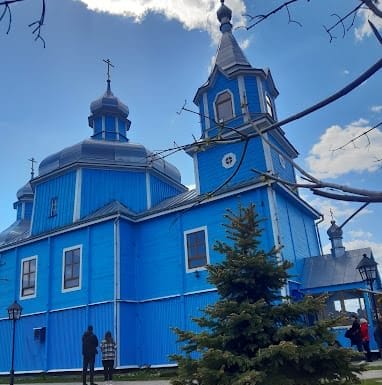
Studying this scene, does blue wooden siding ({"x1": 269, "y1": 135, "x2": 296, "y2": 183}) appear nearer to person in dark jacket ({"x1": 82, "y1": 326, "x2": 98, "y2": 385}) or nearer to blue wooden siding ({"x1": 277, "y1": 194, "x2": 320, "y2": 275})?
blue wooden siding ({"x1": 277, "y1": 194, "x2": 320, "y2": 275})

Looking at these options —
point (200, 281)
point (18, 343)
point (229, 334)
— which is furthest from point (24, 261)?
point (229, 334)

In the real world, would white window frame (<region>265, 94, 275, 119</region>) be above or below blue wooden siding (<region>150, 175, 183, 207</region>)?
above

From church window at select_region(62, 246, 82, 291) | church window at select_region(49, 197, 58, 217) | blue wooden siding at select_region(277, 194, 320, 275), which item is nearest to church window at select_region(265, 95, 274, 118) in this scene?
blue wooden siding at select_region(277, 194, 320, 275)

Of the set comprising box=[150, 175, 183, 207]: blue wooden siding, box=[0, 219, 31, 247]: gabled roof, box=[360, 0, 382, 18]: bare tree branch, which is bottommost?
box=[360, 0, 382, 18]: bare tree branch

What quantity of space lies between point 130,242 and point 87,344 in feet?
23.0

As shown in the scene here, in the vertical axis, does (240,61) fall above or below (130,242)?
above

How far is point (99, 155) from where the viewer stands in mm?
21922

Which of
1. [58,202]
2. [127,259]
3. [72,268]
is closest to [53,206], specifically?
[58,202]

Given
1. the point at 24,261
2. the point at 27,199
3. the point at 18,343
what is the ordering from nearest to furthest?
1. the point at 18,343
2. the point at 24,261
3. the point at 27,199

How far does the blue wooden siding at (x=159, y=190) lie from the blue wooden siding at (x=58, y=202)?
3.91 metres

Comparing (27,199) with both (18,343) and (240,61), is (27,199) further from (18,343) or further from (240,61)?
(240,61)

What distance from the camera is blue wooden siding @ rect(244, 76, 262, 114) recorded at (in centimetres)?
1841

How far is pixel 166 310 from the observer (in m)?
17.1

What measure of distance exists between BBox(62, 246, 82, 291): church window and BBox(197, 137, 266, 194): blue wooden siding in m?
6.43
